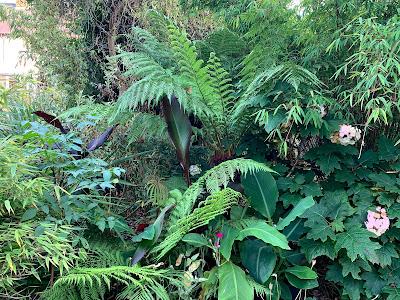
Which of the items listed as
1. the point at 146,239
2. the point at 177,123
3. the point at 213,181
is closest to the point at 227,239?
the point at 213,181

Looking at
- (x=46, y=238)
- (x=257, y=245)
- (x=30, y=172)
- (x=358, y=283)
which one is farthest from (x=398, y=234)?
(x=30, y=172)

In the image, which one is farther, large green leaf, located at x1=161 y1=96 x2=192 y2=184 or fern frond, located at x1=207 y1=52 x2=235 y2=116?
fern frond, located at x1=207 y1=52 x2=235 y2=116

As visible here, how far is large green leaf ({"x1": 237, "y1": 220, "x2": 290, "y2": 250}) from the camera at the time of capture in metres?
1.65

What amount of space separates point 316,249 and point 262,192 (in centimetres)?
42

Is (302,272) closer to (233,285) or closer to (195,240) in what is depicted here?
(233,285)

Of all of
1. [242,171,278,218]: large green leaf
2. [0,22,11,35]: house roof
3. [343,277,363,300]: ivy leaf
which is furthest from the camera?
[0,22,11,35]: house roof

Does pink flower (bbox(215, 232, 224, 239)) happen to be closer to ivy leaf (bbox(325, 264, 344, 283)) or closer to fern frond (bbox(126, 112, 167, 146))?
ivy leaf (bbox(325, 264, 344, 283))

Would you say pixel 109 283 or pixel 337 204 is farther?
pixel 337 204

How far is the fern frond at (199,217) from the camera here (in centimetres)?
170

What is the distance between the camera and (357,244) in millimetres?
1746

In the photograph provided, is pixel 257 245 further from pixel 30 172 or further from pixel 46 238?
pixel 30 172

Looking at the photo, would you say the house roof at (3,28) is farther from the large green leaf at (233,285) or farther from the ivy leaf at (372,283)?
the ivy leaf at (372,283)

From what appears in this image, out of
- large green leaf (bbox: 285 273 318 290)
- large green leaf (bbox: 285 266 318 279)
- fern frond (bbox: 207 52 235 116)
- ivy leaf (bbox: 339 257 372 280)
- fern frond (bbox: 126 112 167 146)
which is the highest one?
fern frond (bbox: 207 52 235 116)

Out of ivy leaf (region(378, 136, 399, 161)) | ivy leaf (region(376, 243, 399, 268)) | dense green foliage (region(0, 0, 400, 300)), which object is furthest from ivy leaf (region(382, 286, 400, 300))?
ivy leaf (region(378, 136, 399, 161))
